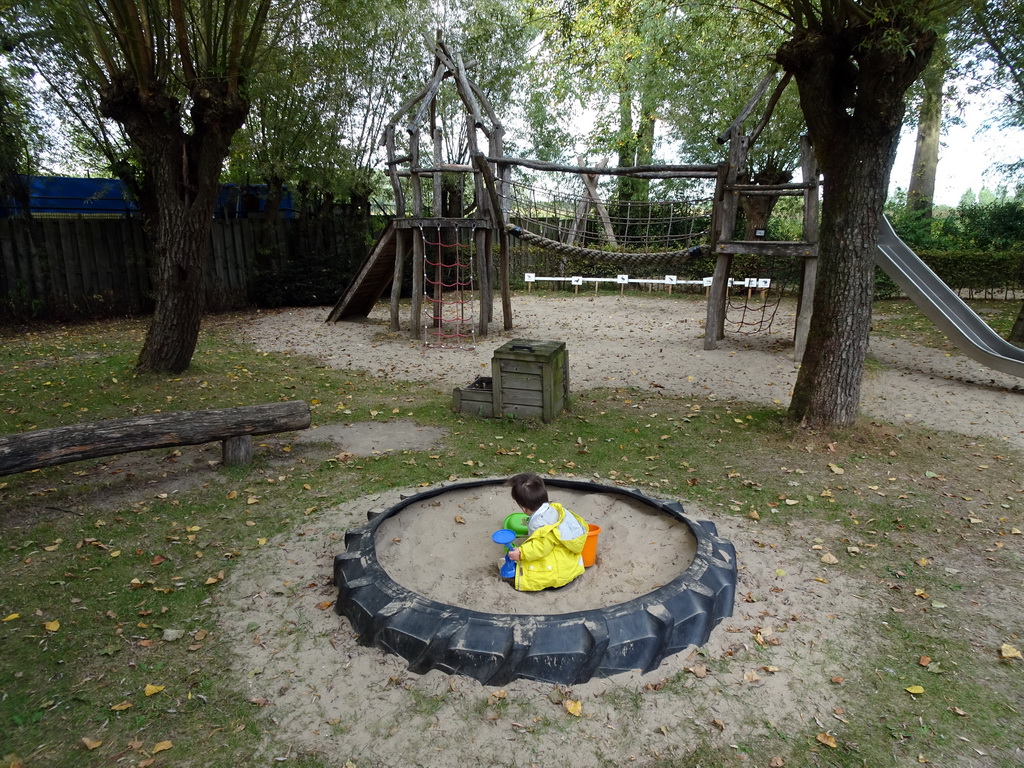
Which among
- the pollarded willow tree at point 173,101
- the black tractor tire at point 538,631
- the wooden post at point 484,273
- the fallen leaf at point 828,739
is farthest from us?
the wooden post at point 484,273

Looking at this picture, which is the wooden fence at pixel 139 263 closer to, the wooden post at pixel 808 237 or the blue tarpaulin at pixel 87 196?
the blue tarpaulin at pixel 87 196

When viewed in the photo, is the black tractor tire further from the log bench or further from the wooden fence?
the wooden fence

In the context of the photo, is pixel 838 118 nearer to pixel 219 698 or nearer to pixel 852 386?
pixel 852 386

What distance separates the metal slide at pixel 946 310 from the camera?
8922 mm

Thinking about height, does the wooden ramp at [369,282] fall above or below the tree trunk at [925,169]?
below

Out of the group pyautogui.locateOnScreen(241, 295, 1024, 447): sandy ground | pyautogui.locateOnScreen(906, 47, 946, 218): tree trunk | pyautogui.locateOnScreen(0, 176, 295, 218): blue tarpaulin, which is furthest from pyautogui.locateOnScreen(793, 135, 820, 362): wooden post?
pyautogui.locateOnScreen(0, 176, 295, 218): blue tarpaulin

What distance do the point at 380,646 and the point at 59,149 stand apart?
14.1m

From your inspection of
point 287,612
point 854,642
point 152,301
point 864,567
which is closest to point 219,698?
point 287,612

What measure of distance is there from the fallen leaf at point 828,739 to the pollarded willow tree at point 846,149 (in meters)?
4.20

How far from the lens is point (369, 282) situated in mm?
13758

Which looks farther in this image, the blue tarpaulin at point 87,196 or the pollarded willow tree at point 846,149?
the blue tarpaulin at point 87,196

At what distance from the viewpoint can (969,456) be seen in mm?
6199

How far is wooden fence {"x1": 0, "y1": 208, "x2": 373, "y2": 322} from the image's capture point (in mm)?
12523

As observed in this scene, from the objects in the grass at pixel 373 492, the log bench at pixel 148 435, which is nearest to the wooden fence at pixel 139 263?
the grass at pixel 373 492
